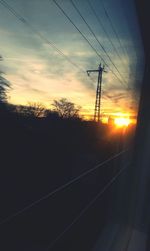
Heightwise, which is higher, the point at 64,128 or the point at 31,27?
the point at 31,27

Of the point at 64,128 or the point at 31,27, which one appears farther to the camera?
the point at 64,128

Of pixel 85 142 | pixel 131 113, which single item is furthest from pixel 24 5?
pixel 131 113

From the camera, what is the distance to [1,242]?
2.96 feet

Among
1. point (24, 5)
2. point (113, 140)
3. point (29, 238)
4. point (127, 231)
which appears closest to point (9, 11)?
point (24, 5)

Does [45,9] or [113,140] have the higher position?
[45,9]

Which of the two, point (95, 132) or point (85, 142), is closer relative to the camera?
point (85, 142)

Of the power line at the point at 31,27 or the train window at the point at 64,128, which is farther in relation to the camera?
the train window at the point at 64,128

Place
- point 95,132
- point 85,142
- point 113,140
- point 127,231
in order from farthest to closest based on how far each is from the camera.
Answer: point 113,140 < point 95,132 < point 85,142 < point 127,231

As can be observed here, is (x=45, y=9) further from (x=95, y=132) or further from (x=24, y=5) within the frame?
(x=95, y=132)

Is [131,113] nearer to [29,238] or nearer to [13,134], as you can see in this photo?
[29,238]

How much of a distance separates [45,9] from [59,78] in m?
0.55

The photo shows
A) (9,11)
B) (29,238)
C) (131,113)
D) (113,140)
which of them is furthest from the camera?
(113,140)

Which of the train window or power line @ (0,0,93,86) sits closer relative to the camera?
power line @ (0,0,93,86)

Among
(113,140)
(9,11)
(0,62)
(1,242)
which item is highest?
(9,11)
